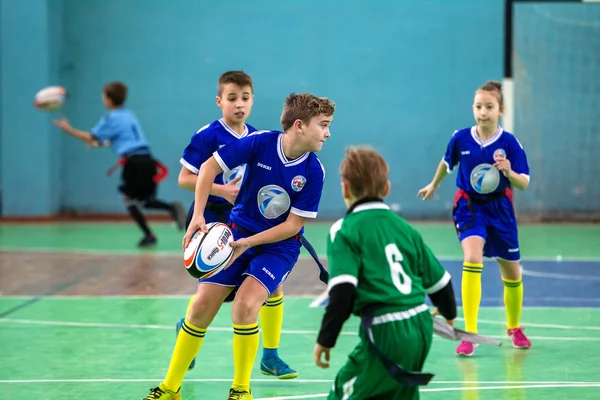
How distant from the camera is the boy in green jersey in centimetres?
359

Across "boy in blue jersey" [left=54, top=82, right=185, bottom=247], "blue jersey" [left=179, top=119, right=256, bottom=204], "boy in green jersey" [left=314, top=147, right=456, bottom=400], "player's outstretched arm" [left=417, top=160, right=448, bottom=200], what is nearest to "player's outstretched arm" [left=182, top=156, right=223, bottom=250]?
"blue jersey" [left=179, top=119, right=256, bottom=204]

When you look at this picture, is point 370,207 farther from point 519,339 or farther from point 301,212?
point 519,339

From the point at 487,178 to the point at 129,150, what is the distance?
20.6 ft

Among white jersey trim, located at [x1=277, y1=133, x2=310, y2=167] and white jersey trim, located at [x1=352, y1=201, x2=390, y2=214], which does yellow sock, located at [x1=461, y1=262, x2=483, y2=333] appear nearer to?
white jersey trim, located at [x1=277, y1=133, x2=310, y2=167]

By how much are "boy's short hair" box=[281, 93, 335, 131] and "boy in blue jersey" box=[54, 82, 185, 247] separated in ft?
22.6

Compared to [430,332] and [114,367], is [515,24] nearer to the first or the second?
[114,367]

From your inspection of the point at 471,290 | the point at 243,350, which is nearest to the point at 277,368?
the point at 243,350

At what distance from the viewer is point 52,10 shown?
1409 centimetres

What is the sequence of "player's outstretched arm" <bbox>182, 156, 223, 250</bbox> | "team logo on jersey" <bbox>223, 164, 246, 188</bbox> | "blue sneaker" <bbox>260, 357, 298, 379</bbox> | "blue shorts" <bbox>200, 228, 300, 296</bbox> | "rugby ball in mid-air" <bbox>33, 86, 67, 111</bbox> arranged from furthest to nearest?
"rugby ball in mid-air" <bbox>33, 86, 67, 111</bbox> → "team logo on jersey" <bbox>223, 164, 246, 188</bbox> → "blue sneaker" <bbox>260, 357, 298, 379</bbox> → "blue shorts" <bbox>200, 228, 300, 296</bbox> → "player's outstretched arm" <bbox>182, 156, 223, 250</bbox>

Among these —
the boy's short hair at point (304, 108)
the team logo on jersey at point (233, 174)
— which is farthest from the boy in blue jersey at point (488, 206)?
the boy's short hair at point (304, 108)

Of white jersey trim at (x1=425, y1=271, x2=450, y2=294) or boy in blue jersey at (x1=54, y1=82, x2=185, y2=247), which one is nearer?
white jersey trim at (x1=425, y1=271, x2=450, y2=294)

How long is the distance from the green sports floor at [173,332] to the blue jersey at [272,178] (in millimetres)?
979

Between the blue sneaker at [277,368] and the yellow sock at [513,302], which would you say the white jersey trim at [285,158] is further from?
the yellow sock at [513,302]

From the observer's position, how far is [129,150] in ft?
38.2
